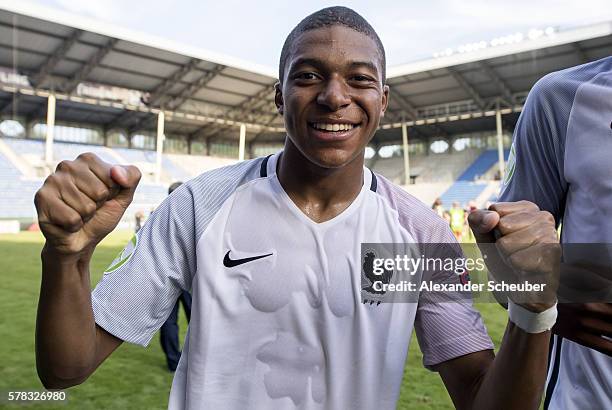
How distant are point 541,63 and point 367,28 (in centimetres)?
2658

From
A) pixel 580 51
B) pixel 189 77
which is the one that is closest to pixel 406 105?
pixel 580 51

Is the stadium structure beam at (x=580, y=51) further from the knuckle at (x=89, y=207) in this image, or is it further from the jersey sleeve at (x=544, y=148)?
the knuckle at (x=89, y=207)

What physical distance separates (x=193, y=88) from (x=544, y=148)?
2987cm

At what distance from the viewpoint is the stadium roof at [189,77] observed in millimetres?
22453

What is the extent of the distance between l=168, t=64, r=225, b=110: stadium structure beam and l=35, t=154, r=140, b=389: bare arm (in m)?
27.6

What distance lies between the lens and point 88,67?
2525 centimetres

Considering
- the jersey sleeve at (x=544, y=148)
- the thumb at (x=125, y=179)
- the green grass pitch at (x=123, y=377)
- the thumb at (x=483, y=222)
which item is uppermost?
the jersey sleeve at (x=544, y=148)

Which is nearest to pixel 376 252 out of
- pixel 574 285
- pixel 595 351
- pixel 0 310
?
pixel 574 285

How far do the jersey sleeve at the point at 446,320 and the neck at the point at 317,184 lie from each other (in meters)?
0.32

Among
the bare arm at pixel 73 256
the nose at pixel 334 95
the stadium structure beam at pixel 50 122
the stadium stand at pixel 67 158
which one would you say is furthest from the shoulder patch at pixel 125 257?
the stadium structure beam at pixel 50 122

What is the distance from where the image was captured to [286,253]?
56.6 inches

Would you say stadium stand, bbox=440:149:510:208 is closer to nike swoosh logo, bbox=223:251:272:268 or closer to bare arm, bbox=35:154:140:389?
nike swoosh logo, bbox=223:251:272:268

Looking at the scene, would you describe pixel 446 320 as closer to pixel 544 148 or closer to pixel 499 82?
pixel 544 148

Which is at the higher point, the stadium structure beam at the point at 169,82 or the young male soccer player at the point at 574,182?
the stadium structure beam at the point at 169,82
